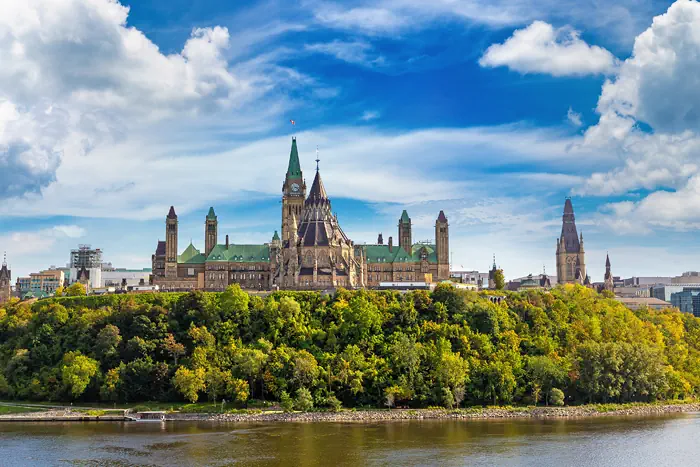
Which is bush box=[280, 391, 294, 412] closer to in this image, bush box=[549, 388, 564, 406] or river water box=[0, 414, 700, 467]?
river water box=[0, 414, 700, 467]

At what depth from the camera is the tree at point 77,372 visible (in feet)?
379

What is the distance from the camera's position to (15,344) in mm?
131000

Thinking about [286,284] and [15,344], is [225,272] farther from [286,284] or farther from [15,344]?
[15,344]

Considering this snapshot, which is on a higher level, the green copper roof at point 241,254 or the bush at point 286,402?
the green copper roof at point 241,254

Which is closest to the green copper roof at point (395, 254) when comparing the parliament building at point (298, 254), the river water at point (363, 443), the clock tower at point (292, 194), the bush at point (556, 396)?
the parliament building at point (298, 254)

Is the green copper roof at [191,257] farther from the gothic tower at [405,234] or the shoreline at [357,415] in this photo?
the shoreline at [357,415]

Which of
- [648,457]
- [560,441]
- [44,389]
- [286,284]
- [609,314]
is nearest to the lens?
[648,457]

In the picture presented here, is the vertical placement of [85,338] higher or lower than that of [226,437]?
higher

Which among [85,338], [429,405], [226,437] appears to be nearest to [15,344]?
[85,338]

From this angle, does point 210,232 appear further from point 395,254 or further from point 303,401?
point 303,401

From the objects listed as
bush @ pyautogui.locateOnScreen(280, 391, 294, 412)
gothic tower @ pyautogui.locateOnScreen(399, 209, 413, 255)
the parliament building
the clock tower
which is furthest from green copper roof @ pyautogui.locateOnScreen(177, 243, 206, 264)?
bush @ pyautogui.locateOnScreen(280, 391, 294, 412)

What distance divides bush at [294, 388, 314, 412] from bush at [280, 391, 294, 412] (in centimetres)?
65

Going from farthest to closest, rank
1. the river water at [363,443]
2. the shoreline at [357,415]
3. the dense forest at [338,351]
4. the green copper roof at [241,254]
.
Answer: the green copper roof at [241,254] → the dense forest at [338,351] → the shoreline at [357,415] → the river water at [363,443]

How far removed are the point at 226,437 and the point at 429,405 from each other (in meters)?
33.1
